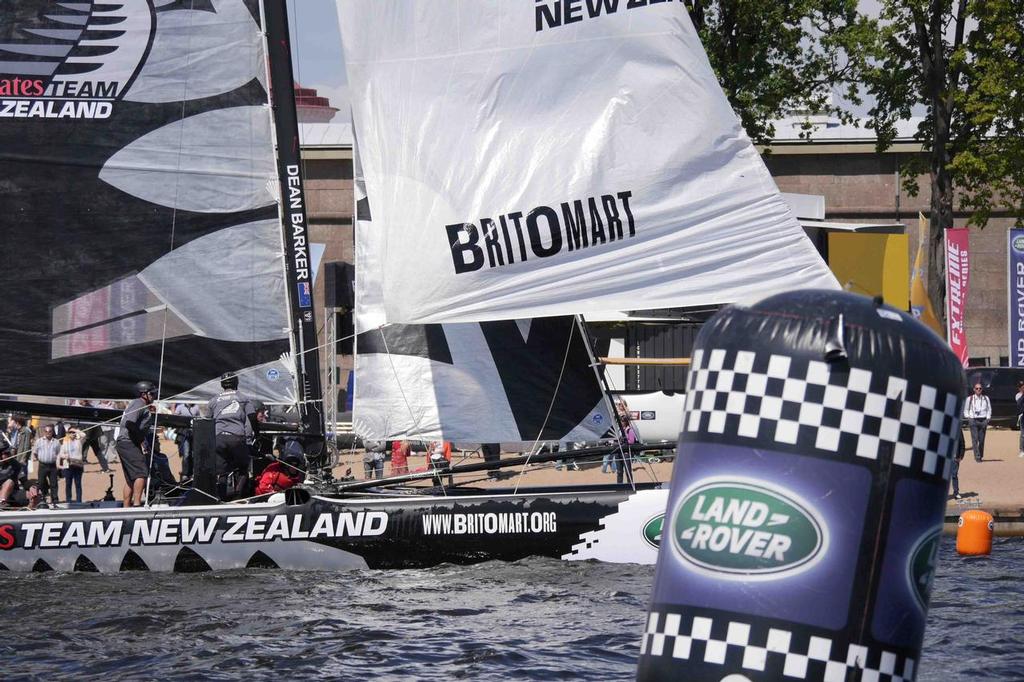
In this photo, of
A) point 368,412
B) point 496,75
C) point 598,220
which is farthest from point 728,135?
point 368,412

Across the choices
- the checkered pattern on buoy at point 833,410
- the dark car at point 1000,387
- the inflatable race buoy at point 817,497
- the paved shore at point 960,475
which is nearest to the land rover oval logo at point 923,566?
the inflatable race buoy at point 817,497

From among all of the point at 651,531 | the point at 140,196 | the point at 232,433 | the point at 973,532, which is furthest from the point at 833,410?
the point at 140,196

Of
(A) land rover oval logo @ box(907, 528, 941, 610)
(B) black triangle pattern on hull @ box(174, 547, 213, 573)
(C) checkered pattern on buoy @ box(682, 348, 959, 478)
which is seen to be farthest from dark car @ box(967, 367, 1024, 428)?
(C) checkered pattern on buoy @ box(682, 348, 959, 478)

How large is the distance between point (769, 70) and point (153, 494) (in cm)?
1795

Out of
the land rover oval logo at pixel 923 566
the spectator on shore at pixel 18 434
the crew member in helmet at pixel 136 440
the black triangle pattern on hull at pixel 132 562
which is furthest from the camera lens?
the spectator on shore at pixel 18 434

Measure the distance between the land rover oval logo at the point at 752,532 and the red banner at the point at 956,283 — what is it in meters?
23.5

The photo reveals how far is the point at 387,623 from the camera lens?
11531 mm

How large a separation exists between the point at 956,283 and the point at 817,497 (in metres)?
24.3

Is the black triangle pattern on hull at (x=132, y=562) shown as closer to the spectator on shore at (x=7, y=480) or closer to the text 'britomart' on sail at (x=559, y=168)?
the spectator on shore at (x=7, y=480)

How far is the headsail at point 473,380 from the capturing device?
14.7 metres

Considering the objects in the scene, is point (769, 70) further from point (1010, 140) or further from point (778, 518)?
point (778, 518)

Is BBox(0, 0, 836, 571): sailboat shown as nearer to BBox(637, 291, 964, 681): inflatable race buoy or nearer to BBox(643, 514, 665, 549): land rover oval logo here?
BBox(643, 514, 665, 549): land rover oval logo

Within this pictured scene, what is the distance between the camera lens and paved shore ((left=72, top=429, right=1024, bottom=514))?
1697 cm

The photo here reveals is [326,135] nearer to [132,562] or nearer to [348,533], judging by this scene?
[132,562]
